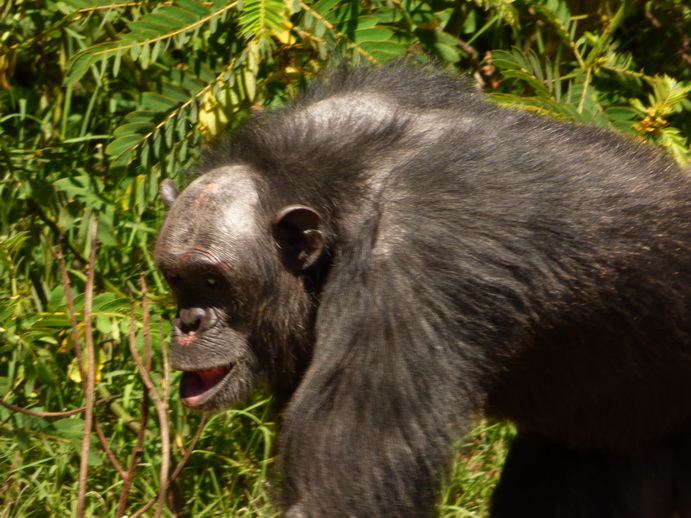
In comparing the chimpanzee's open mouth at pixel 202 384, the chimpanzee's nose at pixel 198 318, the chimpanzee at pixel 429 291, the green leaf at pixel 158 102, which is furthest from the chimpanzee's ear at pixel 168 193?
the green leaf at pixel 158 102

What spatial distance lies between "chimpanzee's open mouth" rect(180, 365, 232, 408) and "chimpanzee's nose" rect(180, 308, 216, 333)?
0.15m

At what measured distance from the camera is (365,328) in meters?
2.96

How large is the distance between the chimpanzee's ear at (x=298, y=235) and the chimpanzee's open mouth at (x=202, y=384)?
45 cm

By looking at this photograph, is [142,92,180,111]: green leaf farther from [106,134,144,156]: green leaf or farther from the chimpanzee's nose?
the chimpanzee's nose

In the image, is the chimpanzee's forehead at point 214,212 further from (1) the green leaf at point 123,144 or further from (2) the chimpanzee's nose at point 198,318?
(1) the green leaf at point 123,144

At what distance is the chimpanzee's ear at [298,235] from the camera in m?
3.21

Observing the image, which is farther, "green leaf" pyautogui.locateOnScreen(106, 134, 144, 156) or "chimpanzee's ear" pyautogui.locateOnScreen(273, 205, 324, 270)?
"green leaf" pyautogui.locateOnScreen(106, 134, 144, 156)

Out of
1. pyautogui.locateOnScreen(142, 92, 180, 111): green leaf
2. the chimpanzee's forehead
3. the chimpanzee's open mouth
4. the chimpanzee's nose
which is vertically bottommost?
the chimpanzee's open mouth

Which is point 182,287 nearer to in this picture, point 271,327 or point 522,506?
point 271,327

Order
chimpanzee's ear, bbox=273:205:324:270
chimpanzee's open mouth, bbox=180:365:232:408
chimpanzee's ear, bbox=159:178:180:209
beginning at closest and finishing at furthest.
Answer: chimpanzee's ear, bbox=273:205:324:270
chimpanzee's open mouth, bbox=180:365:232:408
chimpanzee's ear, bbox=159:178:180:209

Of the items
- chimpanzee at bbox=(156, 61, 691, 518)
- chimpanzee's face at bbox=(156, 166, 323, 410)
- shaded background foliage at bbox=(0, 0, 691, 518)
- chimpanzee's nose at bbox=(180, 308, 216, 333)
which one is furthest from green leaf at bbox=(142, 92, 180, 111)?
A: chimpanzee's nose at bbox=(180, 308, 216, 333)

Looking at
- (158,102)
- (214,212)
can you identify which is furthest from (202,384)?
(158,102)

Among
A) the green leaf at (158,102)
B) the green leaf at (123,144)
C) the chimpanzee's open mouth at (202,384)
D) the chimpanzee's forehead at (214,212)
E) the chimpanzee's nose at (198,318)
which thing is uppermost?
the chimpanzee's forehead at (214,212)

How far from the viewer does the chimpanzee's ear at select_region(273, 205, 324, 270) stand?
3.21m
